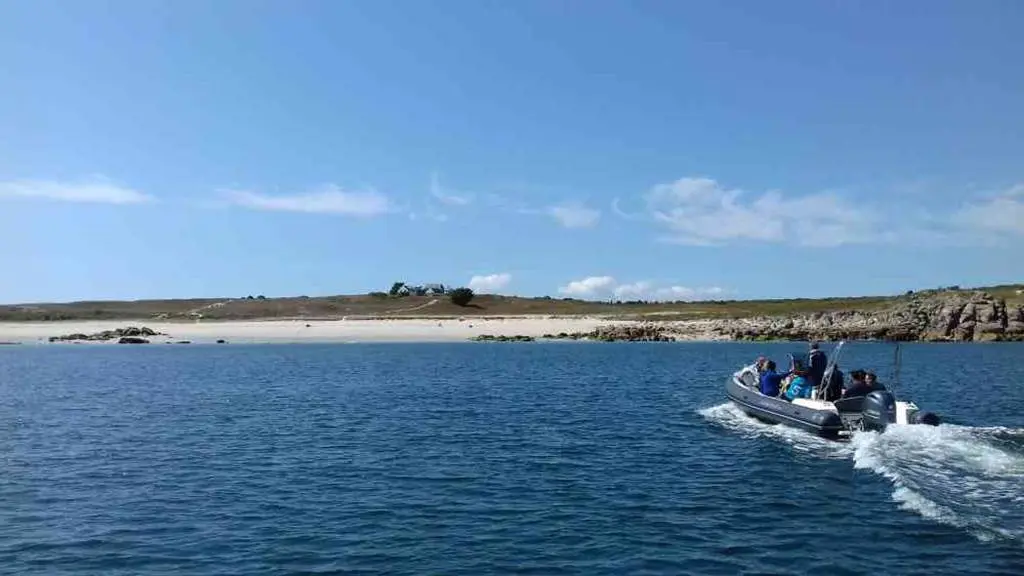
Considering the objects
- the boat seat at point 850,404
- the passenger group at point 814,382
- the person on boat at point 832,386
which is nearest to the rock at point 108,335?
the passenger group at point 814,382

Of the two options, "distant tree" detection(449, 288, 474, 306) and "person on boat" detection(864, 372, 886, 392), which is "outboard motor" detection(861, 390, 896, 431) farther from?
"distant tree" detection(449, 288, 474, 306)

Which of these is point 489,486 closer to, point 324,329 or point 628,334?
point 628,334

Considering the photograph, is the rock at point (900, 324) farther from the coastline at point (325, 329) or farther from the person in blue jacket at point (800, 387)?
the person in blue jacket at point (800, 387)

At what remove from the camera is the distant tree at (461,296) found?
113 m

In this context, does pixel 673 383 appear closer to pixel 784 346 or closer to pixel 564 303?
pixel 784 346

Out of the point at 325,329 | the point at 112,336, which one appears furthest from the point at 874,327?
the point at 112,336

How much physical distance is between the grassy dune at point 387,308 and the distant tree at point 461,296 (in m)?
1.04

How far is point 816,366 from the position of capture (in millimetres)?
25188

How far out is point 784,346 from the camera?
2815 inches

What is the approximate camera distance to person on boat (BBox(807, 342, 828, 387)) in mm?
25062

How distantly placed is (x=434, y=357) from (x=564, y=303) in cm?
7168

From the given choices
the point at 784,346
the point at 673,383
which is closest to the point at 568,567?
the point at 673,383

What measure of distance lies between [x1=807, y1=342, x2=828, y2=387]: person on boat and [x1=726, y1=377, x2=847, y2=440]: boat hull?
122cm

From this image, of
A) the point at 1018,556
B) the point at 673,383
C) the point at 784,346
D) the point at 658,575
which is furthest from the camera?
the point at 784,346
